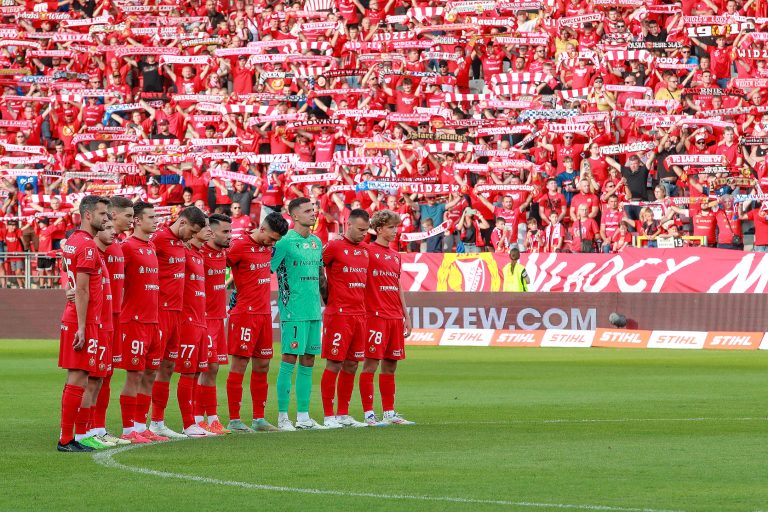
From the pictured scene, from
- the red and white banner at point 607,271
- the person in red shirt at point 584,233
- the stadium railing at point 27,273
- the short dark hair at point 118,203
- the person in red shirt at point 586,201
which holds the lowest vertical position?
the stadium railing at point 27,273

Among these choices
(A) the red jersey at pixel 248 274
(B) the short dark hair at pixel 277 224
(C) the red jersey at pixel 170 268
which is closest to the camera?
(C) the red jersey at pixel 170 268

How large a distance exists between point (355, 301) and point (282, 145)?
23.0 m

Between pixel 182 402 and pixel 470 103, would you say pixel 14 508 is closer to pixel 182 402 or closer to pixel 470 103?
pixel 182 402

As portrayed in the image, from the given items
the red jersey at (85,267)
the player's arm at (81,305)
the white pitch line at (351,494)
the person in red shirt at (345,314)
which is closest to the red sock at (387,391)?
the person in red shirt at (345,314)

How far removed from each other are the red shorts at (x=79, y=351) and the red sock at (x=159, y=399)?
174 cm

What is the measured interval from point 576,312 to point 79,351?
63.5 feet

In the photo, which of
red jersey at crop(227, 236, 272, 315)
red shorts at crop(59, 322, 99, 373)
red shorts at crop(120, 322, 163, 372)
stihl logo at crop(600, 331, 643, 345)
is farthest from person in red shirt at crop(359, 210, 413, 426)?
stihl logo at crop(600, 331, 643, 345)

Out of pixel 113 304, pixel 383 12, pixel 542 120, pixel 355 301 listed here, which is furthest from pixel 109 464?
pixel 383 12

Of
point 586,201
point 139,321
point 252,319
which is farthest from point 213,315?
point 586,201

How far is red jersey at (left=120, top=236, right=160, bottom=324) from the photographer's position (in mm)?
13789

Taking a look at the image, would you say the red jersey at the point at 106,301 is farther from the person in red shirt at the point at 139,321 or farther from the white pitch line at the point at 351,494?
the white pitch line at the point at 351,494

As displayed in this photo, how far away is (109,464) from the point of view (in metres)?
11.7

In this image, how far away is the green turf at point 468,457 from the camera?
31.6ft

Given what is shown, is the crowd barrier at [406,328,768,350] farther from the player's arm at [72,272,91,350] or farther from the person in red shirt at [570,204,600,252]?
the player's arm at [72,272,91,350]
